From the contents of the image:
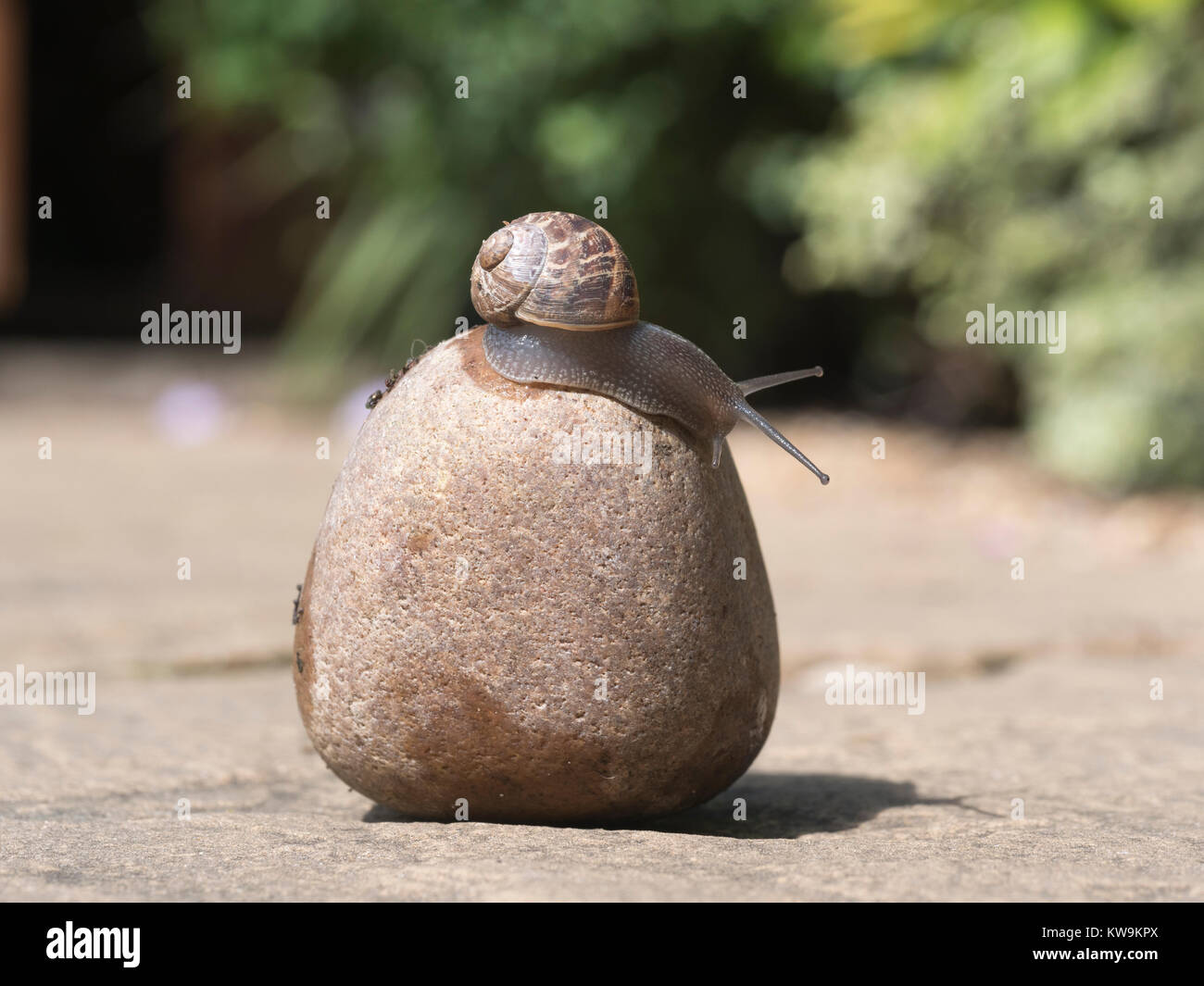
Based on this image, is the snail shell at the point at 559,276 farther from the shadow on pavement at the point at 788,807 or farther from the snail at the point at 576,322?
the shadow on pavement at the point at 788,807

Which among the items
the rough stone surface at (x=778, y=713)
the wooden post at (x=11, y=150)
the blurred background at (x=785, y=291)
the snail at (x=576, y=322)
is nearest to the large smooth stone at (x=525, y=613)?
the snail at (x=576, y=322)

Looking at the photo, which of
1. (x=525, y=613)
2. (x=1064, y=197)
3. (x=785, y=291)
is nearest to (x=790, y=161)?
(x=785, y=291)

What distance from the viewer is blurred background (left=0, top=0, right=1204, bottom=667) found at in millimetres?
6645

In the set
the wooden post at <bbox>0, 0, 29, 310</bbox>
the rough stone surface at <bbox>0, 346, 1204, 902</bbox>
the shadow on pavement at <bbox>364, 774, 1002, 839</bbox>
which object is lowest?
the shadow on pavement at <bbox>364, 774, 1002, 839</bbox>

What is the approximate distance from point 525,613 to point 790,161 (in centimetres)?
768

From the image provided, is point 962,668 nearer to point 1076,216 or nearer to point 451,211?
point 1076,216

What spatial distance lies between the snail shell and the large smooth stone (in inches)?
5.9

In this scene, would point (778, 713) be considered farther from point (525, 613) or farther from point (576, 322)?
point (576, 322)

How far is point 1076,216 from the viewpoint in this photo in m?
8.61

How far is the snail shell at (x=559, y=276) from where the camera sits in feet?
10.2

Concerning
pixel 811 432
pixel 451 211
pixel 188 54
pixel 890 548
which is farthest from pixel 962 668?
pixel 188 54

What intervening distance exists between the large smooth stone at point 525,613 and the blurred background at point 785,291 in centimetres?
219

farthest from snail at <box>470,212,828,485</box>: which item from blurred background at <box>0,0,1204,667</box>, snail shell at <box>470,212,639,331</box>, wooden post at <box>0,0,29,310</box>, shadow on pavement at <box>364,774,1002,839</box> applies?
wooden post at <box>0,0,29,310</box>

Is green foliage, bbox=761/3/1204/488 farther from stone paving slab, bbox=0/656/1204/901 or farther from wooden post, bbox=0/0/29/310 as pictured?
wooden post, bbox=0/0/29/310
